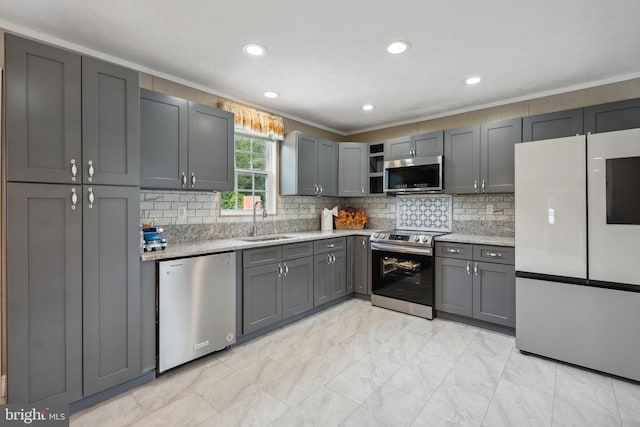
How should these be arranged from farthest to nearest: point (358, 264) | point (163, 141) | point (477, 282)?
point (358, 264) → point (477, 282) → point (163, 141)

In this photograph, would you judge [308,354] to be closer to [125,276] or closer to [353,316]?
[353,316]

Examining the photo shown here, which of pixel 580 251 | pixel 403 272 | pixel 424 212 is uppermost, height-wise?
pixel 424 212

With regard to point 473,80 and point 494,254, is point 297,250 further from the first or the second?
point 473,80

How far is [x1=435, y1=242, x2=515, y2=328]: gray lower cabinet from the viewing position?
293 cm

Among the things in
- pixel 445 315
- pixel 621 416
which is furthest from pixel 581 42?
pixel 445 315

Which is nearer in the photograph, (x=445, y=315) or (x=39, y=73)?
(x=39, y=73)

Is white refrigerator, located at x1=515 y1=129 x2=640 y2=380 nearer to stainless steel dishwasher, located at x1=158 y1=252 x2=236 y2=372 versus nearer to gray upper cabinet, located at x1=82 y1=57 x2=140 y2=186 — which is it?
stainless steel dishwasher, located at x1=158 y1=252 x2=236 y2=372

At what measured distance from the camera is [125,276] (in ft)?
6.61

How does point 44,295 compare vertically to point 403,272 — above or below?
above

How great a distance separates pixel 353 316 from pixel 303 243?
3.41 ft

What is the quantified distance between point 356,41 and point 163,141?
1743 millimetres

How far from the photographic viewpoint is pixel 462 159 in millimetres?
3510

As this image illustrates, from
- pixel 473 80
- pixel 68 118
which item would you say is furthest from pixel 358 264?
pixel 68 118

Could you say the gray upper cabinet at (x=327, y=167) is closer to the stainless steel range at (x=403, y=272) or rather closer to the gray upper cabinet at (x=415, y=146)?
the gray upper cabinet at (x=415, y=146)
